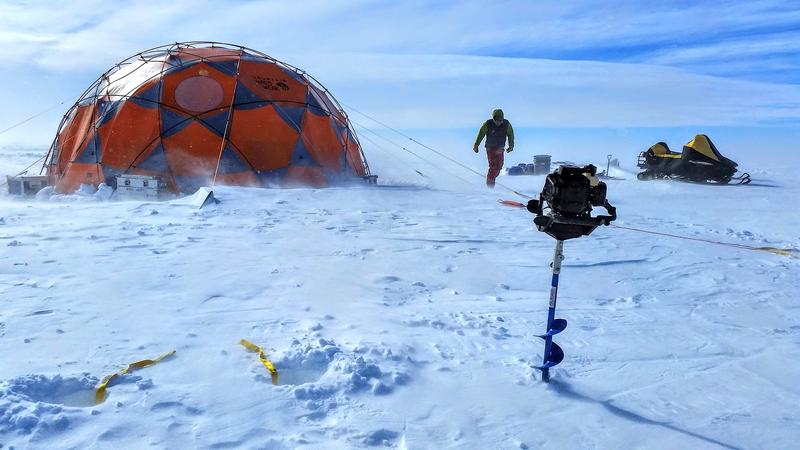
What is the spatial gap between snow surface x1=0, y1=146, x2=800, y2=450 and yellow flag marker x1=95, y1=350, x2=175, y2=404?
6cm

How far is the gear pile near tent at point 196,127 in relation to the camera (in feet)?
40.2

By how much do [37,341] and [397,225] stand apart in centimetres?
548

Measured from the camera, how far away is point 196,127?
12375mm

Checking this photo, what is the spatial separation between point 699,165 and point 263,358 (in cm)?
1979

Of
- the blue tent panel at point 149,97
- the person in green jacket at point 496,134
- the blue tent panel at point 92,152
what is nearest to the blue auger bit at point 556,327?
the person in green jacket at point 496,134

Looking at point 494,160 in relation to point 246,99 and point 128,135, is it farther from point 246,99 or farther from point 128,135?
point 128,135

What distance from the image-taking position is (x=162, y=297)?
14.5 ft

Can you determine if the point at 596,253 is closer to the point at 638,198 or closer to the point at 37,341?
the point at 37,341

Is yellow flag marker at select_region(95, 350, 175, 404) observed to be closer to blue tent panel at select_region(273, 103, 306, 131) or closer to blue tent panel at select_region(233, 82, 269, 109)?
blue tent panel at select_region(233, 82, 269, 109)

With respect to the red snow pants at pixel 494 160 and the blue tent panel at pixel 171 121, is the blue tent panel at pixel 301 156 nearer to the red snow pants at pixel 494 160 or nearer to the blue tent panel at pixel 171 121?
the blue tent panel at pixel 171 121

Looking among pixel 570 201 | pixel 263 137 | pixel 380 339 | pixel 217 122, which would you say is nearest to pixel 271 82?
pixel 263 137

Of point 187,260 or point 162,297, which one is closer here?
point 162,297

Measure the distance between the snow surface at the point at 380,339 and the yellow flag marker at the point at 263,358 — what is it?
49mm

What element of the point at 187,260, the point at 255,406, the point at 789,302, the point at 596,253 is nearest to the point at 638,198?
the point at 596,253
